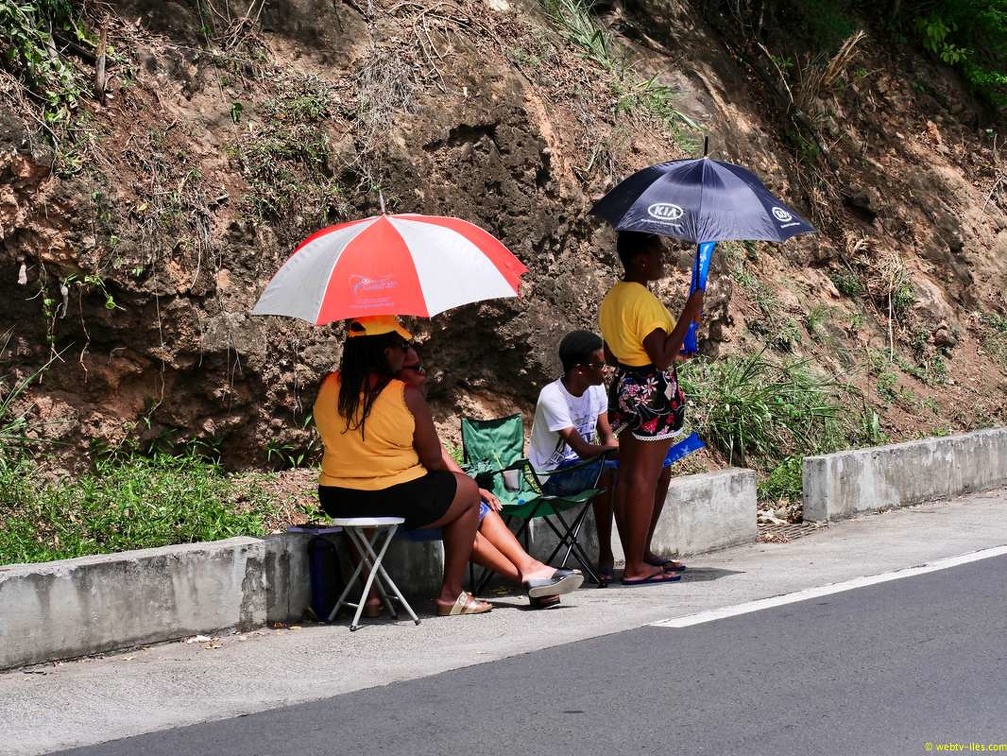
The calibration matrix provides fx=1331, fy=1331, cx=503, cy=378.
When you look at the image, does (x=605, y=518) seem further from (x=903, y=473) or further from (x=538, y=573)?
(x=903, y=473)

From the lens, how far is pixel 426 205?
34.0 ft

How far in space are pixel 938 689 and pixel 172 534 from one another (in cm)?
421

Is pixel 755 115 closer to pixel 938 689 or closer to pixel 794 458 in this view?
pixel 794 458

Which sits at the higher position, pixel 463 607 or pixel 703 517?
pixel 703 517

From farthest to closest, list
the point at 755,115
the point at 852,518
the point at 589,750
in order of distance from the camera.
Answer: the point at 755,115 < the point at 852,518 < the point at 589,750

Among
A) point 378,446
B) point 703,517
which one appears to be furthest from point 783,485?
point 378,446

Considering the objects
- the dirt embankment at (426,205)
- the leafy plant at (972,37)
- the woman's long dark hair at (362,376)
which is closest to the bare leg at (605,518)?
the woman's long dark hair at (362,376)

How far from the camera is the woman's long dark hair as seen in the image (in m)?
7.09

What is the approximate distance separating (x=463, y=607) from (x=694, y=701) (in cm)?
219

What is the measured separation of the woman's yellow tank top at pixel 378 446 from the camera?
7094 millimetres

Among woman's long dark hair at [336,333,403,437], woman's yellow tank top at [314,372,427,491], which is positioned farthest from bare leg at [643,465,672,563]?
woman's long dark hair at [336,333,403,437]

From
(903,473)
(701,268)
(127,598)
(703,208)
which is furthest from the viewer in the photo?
(903,473)

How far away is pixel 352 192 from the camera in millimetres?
9984

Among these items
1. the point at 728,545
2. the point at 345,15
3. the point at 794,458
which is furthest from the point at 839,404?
the point at 345,15
